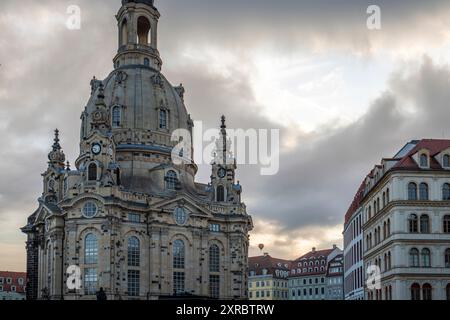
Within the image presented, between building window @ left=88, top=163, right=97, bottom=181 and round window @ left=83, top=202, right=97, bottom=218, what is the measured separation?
3.77 metres

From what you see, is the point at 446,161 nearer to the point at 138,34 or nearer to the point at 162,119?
the point at 162,119

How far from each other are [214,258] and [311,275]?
61015 mm

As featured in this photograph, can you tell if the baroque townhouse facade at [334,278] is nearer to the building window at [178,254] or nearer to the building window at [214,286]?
the building window at [214,286]

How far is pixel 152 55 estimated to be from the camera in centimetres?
11400

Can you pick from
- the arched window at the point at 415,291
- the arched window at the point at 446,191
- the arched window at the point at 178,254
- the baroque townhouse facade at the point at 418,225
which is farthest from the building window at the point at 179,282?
the arched window at the point at 446,191

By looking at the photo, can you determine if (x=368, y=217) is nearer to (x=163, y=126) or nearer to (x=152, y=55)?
(x=163, y=126)

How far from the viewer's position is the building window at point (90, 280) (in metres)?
89.7

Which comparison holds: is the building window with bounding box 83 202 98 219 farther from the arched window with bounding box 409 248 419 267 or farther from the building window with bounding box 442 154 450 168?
the building window with bounding box 442 154 450 168

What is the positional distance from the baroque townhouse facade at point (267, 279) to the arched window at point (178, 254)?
235 feet

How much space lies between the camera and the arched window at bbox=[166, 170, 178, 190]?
103m

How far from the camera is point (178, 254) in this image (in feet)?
323

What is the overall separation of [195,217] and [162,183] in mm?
7197

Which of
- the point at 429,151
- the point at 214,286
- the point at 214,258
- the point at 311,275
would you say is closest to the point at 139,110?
the point at 214,258
